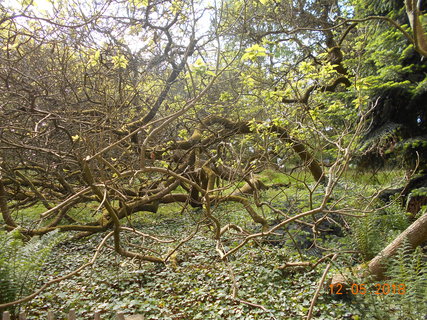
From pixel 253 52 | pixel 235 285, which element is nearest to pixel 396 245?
pixel 235 285

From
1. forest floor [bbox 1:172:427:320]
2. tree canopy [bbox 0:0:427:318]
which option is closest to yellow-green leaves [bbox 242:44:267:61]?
tree canopy [bbox 0:0:427:318]

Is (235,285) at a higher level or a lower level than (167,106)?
lower

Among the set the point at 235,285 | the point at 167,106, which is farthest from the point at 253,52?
the point at 167,106

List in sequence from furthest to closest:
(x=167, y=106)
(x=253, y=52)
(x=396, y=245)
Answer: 1. (x=167, y=106)
2. (x=253, y=52)
3. (x=396, y=245)

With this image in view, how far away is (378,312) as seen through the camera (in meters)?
2.70

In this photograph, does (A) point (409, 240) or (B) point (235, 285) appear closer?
(B) point (235, 285)

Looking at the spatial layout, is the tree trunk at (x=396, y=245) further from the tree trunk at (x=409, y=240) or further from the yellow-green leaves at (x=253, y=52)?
the yellow-green leaves at (x=253, y=52)

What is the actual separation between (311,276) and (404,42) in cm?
480

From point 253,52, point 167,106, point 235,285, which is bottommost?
point 235,285

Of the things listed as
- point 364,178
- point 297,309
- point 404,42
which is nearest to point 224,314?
point 297,309

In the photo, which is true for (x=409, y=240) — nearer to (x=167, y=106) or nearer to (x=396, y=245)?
(x=396, y=245)

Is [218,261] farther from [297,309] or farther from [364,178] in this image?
[364,178]

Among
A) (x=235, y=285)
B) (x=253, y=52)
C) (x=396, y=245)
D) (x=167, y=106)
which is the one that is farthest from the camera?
(x=167, y=106)

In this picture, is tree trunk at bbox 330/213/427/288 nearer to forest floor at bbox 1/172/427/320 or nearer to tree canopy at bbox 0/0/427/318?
forest floor at bbox 1/172/427/320
